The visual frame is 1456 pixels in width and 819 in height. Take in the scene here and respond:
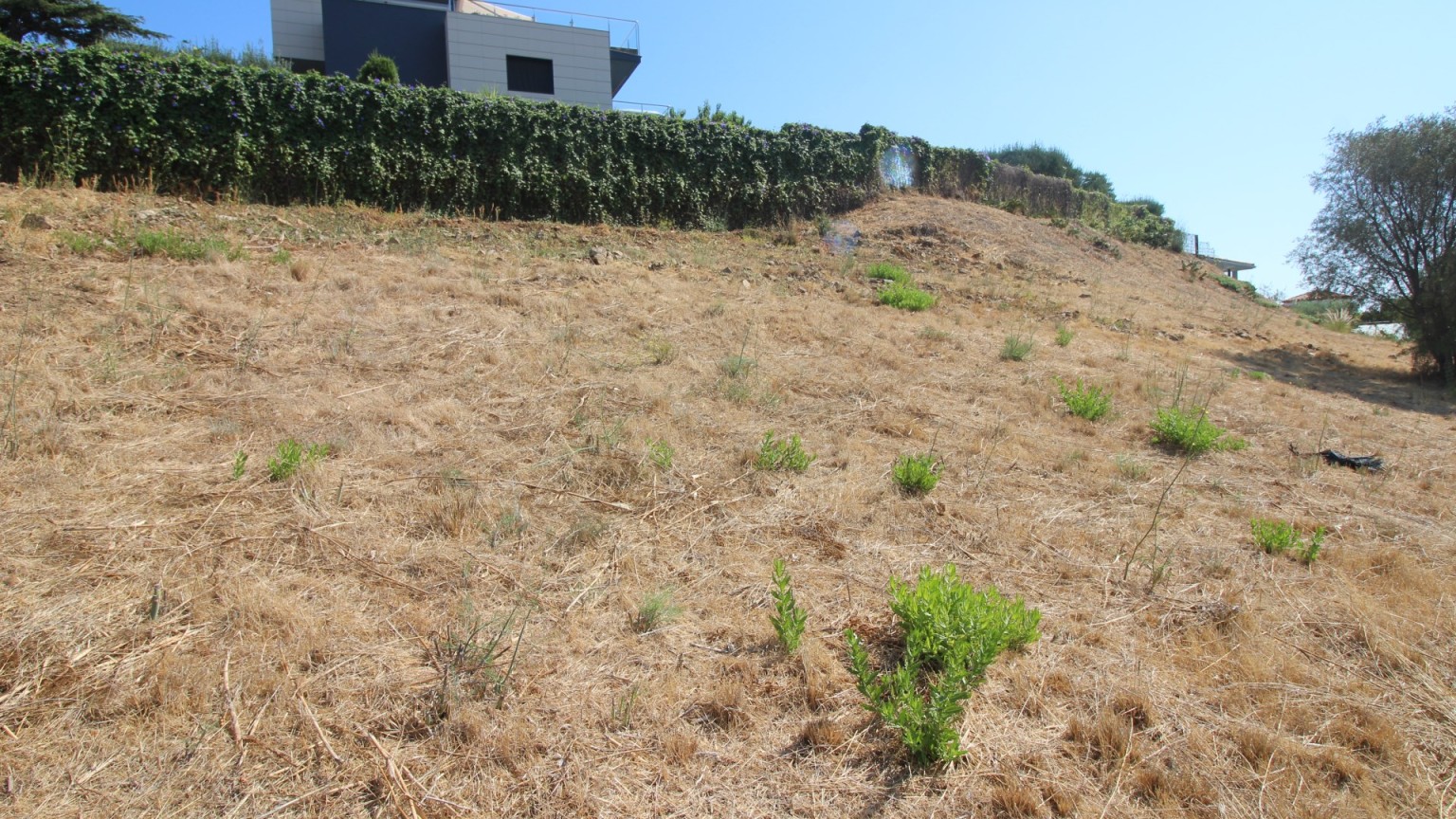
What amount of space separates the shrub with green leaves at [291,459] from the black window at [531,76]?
72.5ft

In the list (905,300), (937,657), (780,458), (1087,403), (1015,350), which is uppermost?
(905,300)

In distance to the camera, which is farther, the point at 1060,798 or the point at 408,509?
the point at 408,509

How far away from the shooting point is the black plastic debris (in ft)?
17.8

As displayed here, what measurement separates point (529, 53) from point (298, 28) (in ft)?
20.3

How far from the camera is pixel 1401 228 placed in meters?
11.3

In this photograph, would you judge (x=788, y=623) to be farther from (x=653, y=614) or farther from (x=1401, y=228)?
(x=1401, y=228)

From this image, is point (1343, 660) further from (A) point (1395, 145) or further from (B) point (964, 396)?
(A) point (1395, 145)

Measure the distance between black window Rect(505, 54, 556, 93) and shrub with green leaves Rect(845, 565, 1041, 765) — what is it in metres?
23.7

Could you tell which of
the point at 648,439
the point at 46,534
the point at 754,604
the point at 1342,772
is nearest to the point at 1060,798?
the point at 1342,772

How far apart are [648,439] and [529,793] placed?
2.45 m

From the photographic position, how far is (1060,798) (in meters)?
2.28

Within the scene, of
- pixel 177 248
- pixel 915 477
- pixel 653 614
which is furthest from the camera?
pixel 177 248

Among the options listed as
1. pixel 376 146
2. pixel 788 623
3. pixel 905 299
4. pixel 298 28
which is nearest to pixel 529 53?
pixel 298 28

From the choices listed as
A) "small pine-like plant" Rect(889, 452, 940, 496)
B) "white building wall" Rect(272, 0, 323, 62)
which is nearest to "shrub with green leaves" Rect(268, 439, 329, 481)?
"small pine-like plant" Rect(889, 452, 940, 496)
